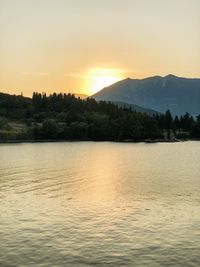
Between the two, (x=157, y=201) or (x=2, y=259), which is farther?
(x=157, y=201)

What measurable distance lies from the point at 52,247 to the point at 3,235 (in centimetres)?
630

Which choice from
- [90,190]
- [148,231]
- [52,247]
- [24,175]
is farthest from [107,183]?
[52,247]

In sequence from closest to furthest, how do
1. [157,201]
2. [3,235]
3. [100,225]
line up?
[3,235] < [100,225] < [157,201]

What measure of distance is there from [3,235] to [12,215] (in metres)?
9.28

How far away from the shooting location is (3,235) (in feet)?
129

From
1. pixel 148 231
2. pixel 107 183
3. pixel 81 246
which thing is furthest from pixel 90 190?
pixel 81 246

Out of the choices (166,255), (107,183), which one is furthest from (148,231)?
(107,183)

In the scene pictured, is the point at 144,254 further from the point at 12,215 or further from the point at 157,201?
the point at 157,201

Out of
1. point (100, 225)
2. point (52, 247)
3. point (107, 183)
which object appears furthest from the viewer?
point (107, 183)

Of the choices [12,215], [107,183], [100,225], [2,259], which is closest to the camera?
[2,259]

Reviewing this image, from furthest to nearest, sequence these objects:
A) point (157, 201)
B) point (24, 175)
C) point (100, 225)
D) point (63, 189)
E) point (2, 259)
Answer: point (24, 175) < point (63, 189) < point (157, 201) < point (100, 225) < point (2, 259)

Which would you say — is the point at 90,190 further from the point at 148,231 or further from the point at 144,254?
the point at 144,254

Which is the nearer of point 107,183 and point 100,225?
point 100,225

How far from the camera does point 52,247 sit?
35.3 m
